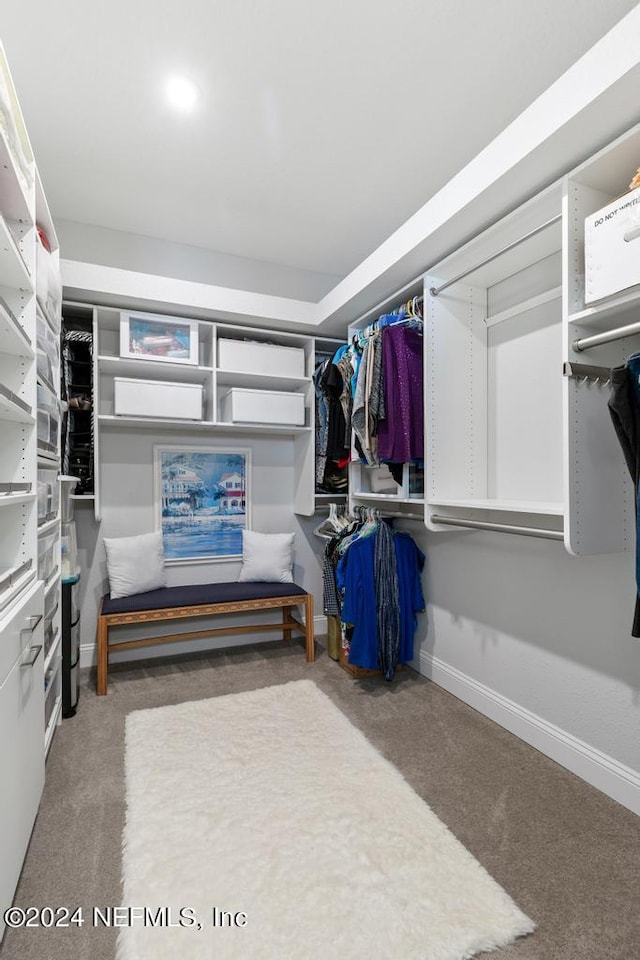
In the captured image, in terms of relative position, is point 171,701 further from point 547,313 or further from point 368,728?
point 547,313

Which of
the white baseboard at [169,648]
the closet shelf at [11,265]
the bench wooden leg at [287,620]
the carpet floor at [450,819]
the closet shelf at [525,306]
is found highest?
the closet shelf at [525,306]

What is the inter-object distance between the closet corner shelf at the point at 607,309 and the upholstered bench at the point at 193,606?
2.39 meters

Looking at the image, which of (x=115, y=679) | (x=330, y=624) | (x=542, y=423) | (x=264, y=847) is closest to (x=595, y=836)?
(x=264, y=847)

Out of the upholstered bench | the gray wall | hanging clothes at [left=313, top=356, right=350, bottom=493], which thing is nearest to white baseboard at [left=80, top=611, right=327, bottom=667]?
the upholstered bench

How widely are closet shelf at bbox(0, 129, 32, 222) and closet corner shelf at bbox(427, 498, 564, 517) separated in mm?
2151

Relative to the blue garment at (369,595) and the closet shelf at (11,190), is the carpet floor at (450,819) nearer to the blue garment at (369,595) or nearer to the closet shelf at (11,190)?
the blue garment at (369,595)

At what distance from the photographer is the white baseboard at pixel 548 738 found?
189 centimetres

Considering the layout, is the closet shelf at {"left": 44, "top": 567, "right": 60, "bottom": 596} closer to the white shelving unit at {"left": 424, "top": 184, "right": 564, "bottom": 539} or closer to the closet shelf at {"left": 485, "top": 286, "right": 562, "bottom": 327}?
the white shelving unit at {"left": 424, "top": 184, "right": 564, "bottom": 539}

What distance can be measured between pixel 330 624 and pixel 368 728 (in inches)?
39.0

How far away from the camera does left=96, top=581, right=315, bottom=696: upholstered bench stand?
9.37 ft

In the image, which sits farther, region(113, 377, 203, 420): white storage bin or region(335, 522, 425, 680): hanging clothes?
region(113, 377, 203, 420): white storage bin

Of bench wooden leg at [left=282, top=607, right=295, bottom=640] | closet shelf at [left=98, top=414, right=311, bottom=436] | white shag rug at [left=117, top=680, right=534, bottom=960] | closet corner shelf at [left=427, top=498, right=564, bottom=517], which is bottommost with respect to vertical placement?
white shag rug at [left=117, top=680, right=534, bottom=960]

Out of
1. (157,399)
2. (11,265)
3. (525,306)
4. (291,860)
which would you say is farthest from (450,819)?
(157,399)

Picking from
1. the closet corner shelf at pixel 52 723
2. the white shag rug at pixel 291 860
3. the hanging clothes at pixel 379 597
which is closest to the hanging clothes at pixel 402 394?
the hanging clothes at pixel 379 597
